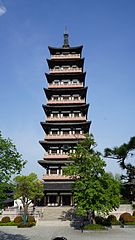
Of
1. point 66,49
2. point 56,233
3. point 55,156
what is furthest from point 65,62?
point 56,233

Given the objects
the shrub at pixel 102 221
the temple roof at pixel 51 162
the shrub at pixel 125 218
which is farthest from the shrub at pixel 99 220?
the temple roof at pixel 51 162

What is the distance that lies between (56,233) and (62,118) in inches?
951

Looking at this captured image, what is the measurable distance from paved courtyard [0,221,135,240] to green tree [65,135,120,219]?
232 centimetres

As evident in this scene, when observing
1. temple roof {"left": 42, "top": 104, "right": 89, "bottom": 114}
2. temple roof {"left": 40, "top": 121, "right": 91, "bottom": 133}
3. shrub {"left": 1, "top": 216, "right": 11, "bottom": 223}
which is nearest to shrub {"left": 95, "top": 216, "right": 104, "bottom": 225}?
shrub {"left": 1, "top": 216, "right": 11, "bottom": 223}

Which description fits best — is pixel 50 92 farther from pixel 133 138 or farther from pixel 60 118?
pixel 133 138

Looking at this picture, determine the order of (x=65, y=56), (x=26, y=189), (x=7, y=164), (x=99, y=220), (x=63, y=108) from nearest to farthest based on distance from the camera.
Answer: (x=7, y=164)
(x=99, y=220)
(x=26, y=189)
(x=63, y=108)
(x=65, y=56)

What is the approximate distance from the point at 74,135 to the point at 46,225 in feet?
57.3

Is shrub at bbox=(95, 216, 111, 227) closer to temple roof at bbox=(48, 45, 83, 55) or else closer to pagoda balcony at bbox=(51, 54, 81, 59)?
pagoda balcony at bbox=(51, 54, 81, 59)

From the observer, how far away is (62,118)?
164ft

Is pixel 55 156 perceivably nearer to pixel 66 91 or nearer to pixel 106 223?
pixel 66 91

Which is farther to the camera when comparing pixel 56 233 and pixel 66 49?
pixel 66 49

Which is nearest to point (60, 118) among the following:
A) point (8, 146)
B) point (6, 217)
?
point (6, 217)

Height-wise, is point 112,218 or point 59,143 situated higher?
point 59,143

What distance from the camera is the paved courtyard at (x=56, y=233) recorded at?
26.4 metres
